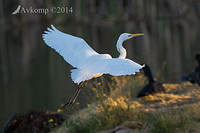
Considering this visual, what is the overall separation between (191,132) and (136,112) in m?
1.08

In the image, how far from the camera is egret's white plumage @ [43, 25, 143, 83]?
4.27 meters

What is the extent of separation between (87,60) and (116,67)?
0.81 meters

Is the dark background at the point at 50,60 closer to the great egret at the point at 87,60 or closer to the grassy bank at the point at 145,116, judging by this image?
the grassy bank at the point at 145,116

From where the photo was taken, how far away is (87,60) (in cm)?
502

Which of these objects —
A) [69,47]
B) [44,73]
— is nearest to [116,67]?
[69,47]

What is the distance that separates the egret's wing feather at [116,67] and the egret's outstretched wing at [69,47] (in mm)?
551

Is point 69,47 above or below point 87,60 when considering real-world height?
above

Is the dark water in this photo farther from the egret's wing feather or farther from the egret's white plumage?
the egret's wing feather

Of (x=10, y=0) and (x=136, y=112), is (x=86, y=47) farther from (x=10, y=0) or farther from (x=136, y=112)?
(x=10, y=0)

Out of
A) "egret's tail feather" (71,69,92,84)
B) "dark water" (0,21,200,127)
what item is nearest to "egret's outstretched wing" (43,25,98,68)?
"egret's tail feather" (71,69,92,84)

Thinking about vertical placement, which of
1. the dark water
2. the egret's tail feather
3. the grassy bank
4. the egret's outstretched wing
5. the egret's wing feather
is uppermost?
the egret's outstretched wing

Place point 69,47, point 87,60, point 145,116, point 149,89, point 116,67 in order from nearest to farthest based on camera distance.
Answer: point 116,67, point 87,60, point 69,47, point 145,116, point 149,89

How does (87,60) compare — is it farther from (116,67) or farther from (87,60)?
(116,67)

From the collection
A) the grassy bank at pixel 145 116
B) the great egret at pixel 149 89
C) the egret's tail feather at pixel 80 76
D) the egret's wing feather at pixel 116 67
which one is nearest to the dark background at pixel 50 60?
the great egret at pixel 149 89
